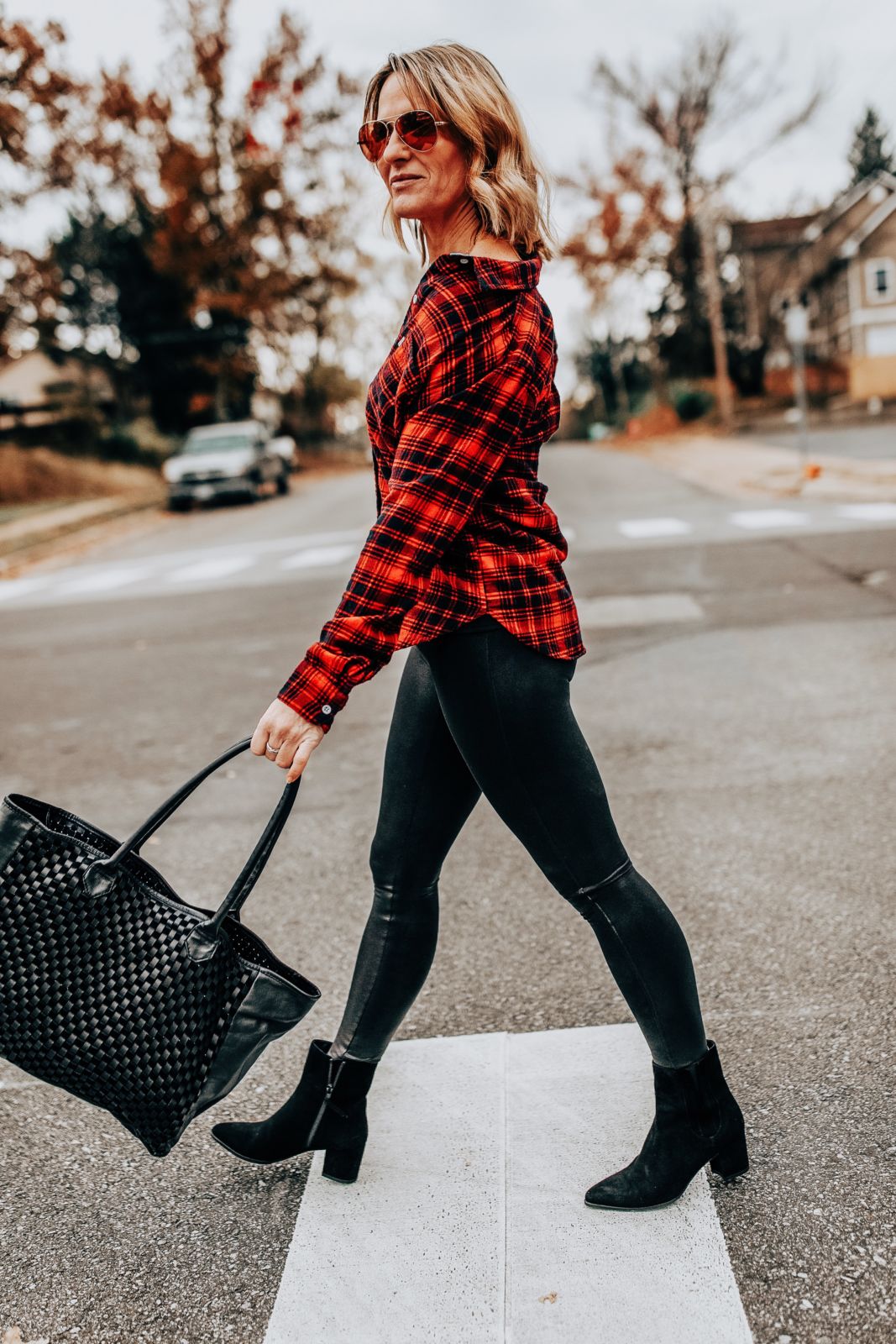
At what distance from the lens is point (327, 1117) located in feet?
7.56

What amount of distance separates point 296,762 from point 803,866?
237cm

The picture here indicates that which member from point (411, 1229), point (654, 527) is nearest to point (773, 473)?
point (654, 527)

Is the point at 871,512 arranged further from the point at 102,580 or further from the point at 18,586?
the point at 18,586

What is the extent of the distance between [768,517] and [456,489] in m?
13.0

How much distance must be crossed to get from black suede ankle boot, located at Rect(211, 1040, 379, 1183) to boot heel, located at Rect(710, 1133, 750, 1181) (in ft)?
2.11

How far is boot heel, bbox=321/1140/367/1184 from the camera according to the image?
2.31 metres

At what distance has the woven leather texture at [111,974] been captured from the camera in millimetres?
2020

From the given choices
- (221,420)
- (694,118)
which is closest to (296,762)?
(221,420)

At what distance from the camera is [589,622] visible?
8.55 metres

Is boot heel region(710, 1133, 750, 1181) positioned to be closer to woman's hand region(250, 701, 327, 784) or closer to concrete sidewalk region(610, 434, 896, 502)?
woman's hand region(250, 701, 327, 784)

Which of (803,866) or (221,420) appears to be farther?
(221,420)

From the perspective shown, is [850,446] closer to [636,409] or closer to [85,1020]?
[85,1020]

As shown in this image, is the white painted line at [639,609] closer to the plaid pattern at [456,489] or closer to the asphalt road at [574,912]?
the asphalt road at [574,912]

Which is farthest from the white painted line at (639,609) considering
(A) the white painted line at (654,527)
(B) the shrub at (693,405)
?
(B) the shrub at (693,405)
